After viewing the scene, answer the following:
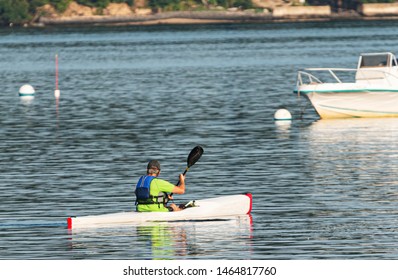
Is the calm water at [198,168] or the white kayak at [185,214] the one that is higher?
the white kayak at [185,214]

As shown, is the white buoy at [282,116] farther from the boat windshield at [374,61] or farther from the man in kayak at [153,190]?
the man in kayak at [153,190]

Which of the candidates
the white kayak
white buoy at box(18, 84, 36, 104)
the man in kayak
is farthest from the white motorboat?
white buoy at box(18, 84, 36, 104)

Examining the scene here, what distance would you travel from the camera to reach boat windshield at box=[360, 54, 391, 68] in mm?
66062

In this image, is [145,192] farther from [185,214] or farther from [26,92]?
[26,92]

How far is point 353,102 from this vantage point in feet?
219

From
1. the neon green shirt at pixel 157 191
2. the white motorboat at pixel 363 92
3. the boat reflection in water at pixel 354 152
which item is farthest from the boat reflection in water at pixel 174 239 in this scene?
the white motorboat at pixel 363 92

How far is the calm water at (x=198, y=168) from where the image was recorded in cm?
3509

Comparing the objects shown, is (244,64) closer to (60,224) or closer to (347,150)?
(347,150)

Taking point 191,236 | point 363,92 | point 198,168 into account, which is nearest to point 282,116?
point 363,92

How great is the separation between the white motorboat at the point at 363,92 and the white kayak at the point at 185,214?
88.7 ft

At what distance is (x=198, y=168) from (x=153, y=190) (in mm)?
14964

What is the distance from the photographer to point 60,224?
38.2m

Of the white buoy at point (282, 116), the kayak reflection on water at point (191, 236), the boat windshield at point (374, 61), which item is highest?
the kayak reflection on water at point (191, 236)

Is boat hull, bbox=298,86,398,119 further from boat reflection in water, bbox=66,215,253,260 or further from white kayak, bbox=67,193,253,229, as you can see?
boat reflection in water, bbox=66,215,253,260
